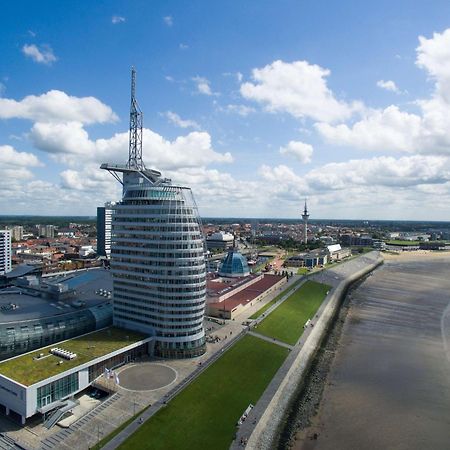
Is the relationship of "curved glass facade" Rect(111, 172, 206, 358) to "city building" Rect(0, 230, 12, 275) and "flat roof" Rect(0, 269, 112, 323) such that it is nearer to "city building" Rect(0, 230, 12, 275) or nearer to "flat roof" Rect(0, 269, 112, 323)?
"flat roof" Rect(0, 269, 112, 323)

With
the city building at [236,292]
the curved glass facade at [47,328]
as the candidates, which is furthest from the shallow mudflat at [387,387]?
the curved glass facade at [47,328]

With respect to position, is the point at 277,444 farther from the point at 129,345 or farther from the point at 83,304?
the point at 83,304

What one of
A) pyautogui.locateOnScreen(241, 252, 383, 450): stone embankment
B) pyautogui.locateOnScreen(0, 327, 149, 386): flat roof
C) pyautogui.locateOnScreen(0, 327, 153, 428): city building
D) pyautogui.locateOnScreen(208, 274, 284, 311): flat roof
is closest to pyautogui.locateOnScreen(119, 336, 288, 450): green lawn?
pyautogui.locateOnScreen(241, 252, 383, 450): stone embankment

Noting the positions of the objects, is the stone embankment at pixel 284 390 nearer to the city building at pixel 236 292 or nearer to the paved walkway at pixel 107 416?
the paved walkway at pixel 107 416

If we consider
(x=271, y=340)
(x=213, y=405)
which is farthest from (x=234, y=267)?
(x=213, y=405)

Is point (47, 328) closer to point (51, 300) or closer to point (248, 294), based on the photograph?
point (51, 300)

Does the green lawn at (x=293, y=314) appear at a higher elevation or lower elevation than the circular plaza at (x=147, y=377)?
higher
